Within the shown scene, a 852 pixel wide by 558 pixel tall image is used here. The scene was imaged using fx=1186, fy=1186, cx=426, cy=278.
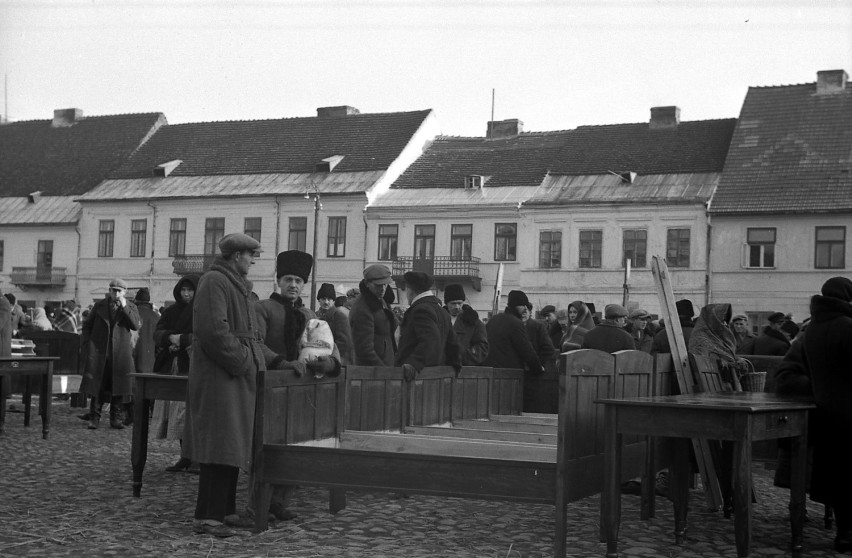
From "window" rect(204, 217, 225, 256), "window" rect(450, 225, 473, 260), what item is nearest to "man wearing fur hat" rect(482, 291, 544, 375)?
"window" rect(450, 225, 473, 260)

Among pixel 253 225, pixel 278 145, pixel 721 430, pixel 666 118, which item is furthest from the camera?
pixel 278 145

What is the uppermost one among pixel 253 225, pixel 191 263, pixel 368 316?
pixel 253 225

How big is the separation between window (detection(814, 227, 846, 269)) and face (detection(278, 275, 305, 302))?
110ft

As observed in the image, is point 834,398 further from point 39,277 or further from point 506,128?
point 39,277

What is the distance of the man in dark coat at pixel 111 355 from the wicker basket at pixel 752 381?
8396 mm

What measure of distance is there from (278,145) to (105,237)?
8.62 metres

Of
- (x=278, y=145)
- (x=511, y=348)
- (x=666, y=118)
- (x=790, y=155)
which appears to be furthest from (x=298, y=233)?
(x=511, y=348)

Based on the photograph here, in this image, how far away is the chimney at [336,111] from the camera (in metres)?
52.9

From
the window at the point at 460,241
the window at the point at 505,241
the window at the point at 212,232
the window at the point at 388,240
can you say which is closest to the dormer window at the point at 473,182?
the window at the point at 460,241

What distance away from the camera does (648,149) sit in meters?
44.8

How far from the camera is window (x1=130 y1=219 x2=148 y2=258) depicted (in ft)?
168

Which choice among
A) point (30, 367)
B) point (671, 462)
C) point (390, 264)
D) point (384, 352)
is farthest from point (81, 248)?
point (671, 462)

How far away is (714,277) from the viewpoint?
40938 mm

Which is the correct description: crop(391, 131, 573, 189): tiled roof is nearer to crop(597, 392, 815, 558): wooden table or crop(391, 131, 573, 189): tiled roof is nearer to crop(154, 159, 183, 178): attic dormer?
crop(154, 159, 183, 178): attic dormer
